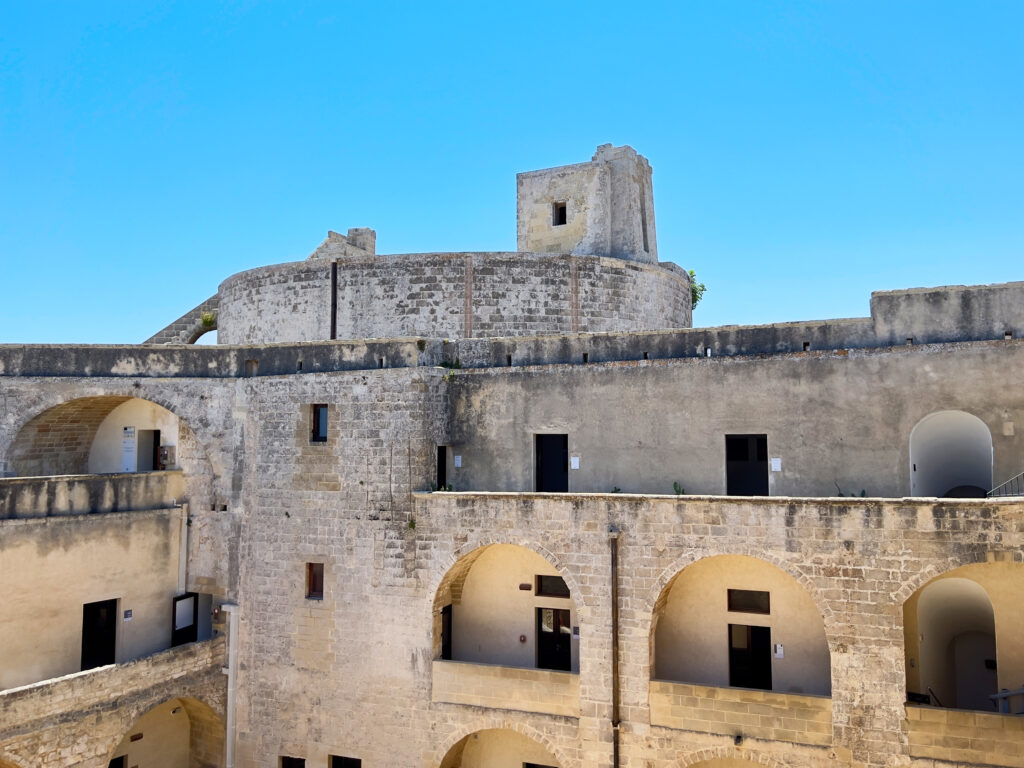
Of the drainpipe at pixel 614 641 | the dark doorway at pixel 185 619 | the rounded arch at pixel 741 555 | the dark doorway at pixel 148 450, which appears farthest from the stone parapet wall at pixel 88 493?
the rounded arch at pixel 741 555

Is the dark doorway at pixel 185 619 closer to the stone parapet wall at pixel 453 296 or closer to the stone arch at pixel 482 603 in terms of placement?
the stone arch at pixel 482 603

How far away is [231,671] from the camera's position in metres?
17.1

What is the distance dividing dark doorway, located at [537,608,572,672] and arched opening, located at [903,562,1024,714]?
20.8 ft

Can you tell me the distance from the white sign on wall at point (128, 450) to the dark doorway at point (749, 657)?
1456 cm

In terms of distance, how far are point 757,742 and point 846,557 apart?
11.6ft

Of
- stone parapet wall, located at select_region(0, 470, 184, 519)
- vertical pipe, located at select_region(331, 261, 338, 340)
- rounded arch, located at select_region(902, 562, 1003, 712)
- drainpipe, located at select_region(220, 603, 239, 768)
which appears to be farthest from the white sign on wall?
rounded arch, located at select_region(902, 562, 1003, 712)

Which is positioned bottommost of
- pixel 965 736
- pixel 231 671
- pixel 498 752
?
pixel 498 752

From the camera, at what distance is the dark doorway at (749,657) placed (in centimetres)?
1480

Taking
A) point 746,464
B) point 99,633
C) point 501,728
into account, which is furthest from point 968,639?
point 99,633

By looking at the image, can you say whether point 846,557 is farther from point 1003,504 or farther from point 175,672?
point 175,672

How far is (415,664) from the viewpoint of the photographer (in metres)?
15.8

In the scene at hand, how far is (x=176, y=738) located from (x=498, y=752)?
743cm

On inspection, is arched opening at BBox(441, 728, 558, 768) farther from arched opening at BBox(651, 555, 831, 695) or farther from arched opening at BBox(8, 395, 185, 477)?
arched opening at BBox(8, 395, 185, 477)

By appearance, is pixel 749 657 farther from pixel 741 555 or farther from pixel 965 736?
pixel 965 736
